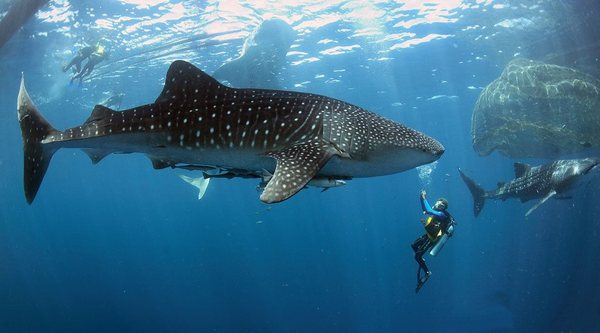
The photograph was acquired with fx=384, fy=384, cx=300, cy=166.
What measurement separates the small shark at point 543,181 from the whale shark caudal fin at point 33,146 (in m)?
13.6

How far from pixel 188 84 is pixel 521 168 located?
46.6 ft

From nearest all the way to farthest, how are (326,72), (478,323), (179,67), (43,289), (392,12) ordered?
(179,67), (392,12), (326,72), (478,323), (43,289)

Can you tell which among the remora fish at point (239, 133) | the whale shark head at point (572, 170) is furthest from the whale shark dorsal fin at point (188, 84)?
the whale shark head at point (572, 170)

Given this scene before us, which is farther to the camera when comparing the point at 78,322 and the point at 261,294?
the point at 261,294

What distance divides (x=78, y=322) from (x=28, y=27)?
25.4m

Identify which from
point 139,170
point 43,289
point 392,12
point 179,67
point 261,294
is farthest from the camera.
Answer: point 139,170

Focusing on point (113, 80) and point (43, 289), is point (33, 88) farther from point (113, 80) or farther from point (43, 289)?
point (43, 289)

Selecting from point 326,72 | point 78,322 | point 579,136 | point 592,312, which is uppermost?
point 326,72

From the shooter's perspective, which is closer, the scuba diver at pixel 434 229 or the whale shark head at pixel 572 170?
the scuba diver at pixel 434 229

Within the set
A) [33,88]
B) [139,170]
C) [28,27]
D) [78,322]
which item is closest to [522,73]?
[28,27]

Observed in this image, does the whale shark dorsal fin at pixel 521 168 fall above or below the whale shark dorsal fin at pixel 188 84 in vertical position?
below

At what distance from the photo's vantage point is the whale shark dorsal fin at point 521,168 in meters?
14.6

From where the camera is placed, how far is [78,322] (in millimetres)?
33438

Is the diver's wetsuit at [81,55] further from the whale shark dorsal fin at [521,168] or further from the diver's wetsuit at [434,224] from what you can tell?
the whale shark dorsal fin at [521,168]
